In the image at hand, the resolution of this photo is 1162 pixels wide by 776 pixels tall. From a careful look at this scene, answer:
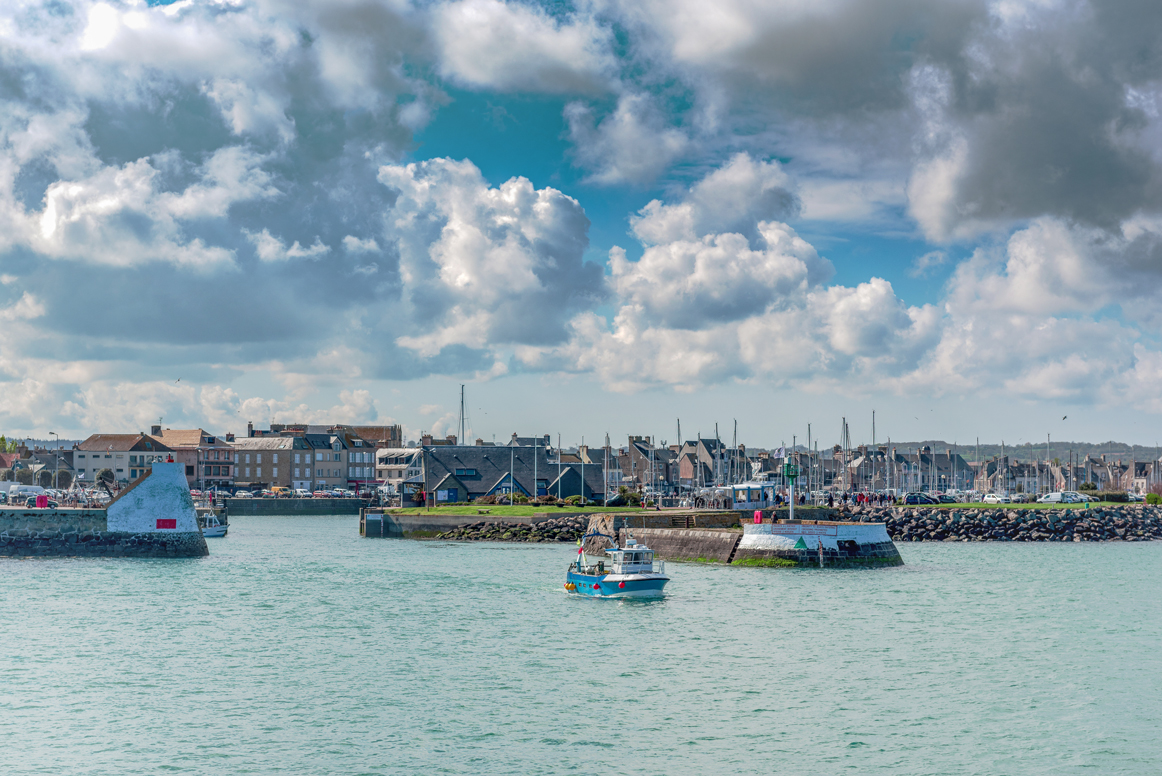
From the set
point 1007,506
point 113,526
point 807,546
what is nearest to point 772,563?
point 807,546

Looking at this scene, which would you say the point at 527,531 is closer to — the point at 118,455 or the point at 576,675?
the point at 576,675

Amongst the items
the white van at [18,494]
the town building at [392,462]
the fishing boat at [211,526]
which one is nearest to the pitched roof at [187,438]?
the town building at [392,462]

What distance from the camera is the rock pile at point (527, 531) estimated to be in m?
82.4

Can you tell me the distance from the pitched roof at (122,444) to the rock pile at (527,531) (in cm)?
11265

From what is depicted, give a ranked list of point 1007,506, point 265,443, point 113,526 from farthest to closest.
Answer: point 265,443
point 1007,506
point 113,526

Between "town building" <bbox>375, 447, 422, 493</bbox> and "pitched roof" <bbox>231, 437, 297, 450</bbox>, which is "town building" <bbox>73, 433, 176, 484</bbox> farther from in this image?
"town building" <bbox>375, 447, 422, 493</bbox>

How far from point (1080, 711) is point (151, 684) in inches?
987

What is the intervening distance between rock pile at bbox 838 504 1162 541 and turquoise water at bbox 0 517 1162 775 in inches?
1194

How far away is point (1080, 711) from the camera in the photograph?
1061 inches

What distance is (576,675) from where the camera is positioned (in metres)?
30.9

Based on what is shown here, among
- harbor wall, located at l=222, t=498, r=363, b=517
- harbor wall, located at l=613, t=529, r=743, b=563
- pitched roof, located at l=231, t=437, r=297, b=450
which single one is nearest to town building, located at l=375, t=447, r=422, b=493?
pitched roof, located at l=231, t=437, r=297, b=450

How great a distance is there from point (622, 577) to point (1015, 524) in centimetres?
5345

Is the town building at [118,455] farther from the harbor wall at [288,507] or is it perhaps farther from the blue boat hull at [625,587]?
the blue boat hull at [625,587]

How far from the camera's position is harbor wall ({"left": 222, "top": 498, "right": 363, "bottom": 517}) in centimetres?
14812
